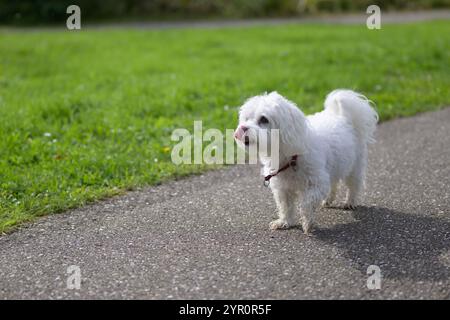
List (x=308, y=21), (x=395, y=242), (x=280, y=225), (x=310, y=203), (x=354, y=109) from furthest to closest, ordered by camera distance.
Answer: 1. (x=308, y=21)
2. (x=354, y=109)
3. (x=280, y=225)
4. (x=310, y=203)
5. (x=395, y=242)

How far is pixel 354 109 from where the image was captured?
5.89 meters

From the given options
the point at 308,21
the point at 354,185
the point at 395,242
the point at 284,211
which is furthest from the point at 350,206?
the point at 308,21

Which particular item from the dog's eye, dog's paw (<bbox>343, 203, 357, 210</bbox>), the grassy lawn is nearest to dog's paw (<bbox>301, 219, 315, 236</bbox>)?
dog's paw (<bbox>343, 203, 357, 210</bbox>)

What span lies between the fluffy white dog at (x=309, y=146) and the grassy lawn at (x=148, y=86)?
184 cm

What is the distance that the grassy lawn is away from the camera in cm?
687

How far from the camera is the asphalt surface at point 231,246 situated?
4.34 meters

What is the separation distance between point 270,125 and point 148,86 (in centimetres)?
575

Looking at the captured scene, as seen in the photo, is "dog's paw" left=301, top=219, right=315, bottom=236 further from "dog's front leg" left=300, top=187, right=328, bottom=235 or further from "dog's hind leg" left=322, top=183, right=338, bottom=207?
"dog's hind leg" left=322, top=183, right=338, bottom=207

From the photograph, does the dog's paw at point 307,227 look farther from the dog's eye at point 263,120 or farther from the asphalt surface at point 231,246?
the dog's eye at point 263,120

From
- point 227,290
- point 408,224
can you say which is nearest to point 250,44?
point 408,224

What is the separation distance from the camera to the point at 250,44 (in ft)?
47.8

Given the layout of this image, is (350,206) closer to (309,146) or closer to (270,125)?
(309,146)

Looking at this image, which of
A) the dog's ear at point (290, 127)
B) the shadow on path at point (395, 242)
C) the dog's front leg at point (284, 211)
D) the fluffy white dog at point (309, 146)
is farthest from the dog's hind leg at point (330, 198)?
the dog's ear at point (290, 127)
